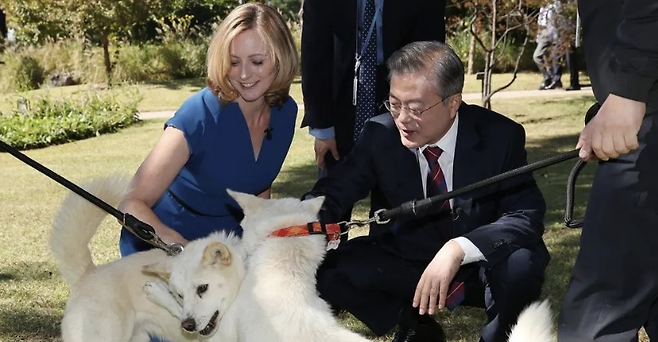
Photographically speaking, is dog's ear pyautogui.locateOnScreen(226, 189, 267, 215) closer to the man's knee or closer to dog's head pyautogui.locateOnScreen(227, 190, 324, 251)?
dog's head pyautogui.locateOnScreen(227, 190, 324, 251)

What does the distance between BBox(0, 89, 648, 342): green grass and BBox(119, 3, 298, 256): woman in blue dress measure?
3.34 feet

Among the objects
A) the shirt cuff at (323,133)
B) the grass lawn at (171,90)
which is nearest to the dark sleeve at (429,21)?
the shirt cuff at (323,133)

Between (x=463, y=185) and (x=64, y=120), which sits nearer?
(x=463, y=185)

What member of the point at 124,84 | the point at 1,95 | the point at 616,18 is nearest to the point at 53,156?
the point at 124,84

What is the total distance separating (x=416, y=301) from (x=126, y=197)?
1.30 metres

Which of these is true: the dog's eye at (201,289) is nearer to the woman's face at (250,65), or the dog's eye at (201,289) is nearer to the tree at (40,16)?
the woman's face at (250,65)

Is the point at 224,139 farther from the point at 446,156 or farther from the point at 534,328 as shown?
the point at 534,328

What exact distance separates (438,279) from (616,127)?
1028mm

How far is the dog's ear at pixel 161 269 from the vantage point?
3119mm

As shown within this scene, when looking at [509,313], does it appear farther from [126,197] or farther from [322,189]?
[126,197]

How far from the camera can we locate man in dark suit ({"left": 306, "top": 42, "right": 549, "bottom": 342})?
326 centimetres

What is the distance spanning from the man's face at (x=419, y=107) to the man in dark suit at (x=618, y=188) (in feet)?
2.89

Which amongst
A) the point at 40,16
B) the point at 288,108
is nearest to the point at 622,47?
the point at 288,108

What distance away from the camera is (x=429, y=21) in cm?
440
